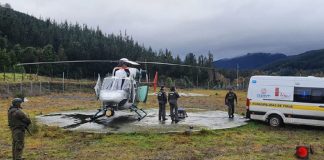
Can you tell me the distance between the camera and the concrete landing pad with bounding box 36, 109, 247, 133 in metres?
19.3

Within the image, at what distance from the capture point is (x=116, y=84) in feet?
72.9

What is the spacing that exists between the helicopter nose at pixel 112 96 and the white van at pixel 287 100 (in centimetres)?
653

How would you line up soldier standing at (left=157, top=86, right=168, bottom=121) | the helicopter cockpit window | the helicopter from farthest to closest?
the helicopter cockpit window
soldier standing at (left=157, top=86, right=168, bottom=121)
the helicopter

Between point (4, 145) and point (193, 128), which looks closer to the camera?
point (4, 145)

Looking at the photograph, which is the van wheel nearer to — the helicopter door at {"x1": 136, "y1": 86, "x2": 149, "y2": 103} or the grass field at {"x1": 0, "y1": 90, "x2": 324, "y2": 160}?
the grass field at {"x1": 0, "y1": 90, "x2": 324, "y2": 160}

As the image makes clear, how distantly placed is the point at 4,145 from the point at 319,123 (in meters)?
13.8

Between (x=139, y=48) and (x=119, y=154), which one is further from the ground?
(x=139, y=48)

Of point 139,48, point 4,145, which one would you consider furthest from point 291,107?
point 139,48

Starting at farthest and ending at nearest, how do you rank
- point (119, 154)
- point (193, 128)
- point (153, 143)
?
point (193, 128)
point (153, 143)
point (119, 154)

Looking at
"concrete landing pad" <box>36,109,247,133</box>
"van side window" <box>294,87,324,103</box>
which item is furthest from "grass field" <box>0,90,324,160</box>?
"van side window" <box>294,87,324,103</box>

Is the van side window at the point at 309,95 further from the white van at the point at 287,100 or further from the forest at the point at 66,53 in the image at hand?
the forest at the point at 66,53

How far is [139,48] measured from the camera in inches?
7500

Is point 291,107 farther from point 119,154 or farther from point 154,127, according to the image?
point 119,154

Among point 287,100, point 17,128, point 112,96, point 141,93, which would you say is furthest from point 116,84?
point 17,128
